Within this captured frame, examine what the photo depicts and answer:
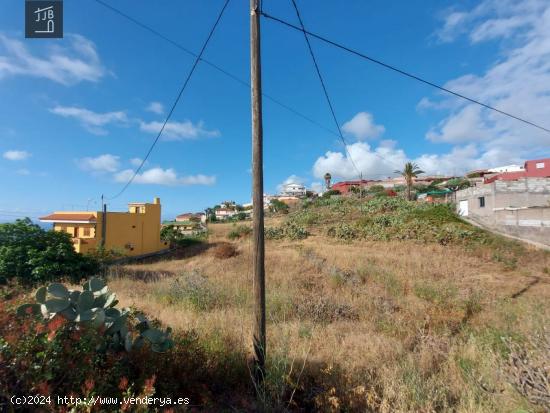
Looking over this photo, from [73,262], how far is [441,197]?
A: 1498 inches

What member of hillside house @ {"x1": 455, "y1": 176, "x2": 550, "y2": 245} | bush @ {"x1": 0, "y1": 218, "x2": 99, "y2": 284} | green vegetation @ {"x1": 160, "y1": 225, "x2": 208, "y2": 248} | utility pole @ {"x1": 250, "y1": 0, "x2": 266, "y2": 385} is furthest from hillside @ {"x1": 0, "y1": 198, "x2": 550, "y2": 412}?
green vegetation @ {"x1": 160, "y1": 225, "x2": 208, "y2": 248}

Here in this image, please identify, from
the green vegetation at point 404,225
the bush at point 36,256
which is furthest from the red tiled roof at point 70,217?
the green vegetation at point 404,225

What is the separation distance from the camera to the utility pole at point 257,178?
12.6ft

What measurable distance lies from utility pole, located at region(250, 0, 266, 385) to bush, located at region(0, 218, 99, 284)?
1071 cm

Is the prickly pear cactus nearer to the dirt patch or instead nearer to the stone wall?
the dirt patch

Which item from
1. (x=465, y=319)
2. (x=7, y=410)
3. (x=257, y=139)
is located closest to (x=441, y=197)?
(x=465, y=319)

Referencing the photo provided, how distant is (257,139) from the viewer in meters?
3.96

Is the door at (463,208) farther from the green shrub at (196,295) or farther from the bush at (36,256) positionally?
the bush at (36,256)

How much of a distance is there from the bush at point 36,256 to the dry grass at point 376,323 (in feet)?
11.8

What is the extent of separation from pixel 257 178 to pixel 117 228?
15.9 m

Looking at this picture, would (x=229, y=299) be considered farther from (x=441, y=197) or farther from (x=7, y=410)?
(x=441, y=197)

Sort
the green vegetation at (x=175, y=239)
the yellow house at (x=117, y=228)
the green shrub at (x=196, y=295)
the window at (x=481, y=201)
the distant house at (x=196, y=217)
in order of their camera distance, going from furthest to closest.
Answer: the distant house at (x=196, y=217), the window at (x=481, y=201), the green vegetation at (x=175, y=239), the yellow house at (x=117, y=228), the green shrub at (x=196, y=295)

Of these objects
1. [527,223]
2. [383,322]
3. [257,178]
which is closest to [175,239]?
[383,322]

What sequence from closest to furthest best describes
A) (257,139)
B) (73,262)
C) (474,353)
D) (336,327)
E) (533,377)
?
(533,377) < (257,139) < (474,353) < (336,327) < (73,262)
